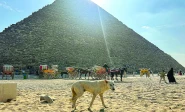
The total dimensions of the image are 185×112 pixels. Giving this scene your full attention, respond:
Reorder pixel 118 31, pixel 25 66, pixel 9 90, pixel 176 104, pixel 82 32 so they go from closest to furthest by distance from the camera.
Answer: pixel 176 104 → pixel 9 90 → pixel 25 66 → pixel 82 32 → pixel 118 31

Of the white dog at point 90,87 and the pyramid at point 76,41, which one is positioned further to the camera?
the pyramid at point 76,41

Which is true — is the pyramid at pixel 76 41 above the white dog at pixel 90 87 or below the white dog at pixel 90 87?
above

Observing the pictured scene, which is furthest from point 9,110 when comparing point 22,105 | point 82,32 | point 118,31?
point 118,31

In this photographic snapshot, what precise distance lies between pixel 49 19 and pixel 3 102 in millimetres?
88311

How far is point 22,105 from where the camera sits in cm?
872

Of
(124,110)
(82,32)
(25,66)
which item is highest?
(82,32)

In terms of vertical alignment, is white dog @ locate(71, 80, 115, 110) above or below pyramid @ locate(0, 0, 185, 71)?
below

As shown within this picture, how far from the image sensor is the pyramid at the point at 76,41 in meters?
67.6

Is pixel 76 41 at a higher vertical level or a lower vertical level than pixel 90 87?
higher

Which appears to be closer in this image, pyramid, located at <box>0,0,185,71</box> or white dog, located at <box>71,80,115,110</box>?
white dog, located at <box>71,80,115,110</box>

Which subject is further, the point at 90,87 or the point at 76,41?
the point at 76,41

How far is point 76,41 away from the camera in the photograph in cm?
8231

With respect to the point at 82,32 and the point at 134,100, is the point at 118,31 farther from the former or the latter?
the point at 134,100

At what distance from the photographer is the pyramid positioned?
6756 centimetres
